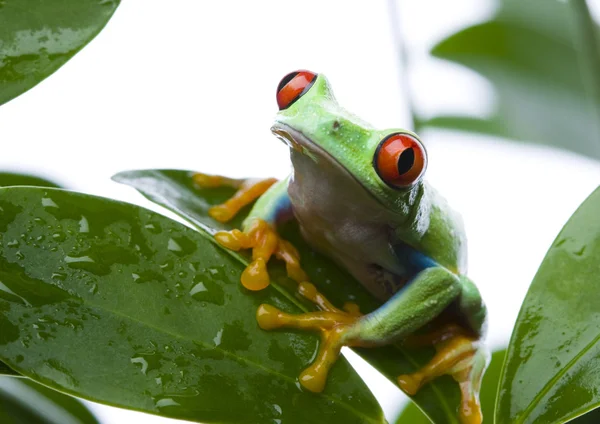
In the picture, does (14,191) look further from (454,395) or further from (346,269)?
(454,395)

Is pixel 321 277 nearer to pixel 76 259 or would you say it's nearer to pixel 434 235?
pixel 434 235

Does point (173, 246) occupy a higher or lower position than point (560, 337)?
higher

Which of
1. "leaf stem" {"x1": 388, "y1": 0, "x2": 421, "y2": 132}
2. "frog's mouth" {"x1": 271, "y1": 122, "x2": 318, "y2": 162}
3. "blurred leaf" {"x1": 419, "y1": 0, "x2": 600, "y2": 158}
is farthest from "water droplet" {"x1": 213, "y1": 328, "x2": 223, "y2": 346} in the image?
"blurred leaf" {"x1": 419, "y1": 0, "x2": 600, "y2": 158}

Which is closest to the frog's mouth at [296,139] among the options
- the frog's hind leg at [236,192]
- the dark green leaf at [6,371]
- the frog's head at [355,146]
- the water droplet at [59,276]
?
the frog's head at [355,146]

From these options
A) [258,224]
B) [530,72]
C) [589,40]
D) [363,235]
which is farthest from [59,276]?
[530,72]

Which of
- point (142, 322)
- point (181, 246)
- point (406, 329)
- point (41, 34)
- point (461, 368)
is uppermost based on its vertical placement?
point (41, 34)

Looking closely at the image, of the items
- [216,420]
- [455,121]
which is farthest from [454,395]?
[455,121]
